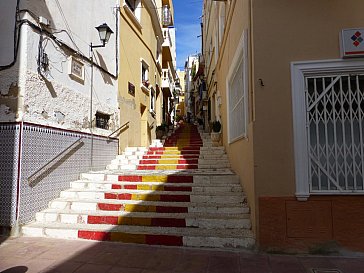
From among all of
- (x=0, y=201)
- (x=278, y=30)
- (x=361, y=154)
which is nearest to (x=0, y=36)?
(x=0, y=201)

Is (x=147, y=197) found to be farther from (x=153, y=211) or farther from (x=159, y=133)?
(x=159, y=133)

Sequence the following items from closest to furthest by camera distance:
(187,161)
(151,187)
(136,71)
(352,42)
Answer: (352,42), (151,187), (187,161), (136,71)

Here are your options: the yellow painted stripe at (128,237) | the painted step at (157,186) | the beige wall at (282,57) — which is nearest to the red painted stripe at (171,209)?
the painted step at (157,186)

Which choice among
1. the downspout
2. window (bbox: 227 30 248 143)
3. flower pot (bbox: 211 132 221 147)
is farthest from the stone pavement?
flower pot (bbox: 211 132 221 147)

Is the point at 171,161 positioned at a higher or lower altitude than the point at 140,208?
higher

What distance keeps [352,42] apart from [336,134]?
1.31 m

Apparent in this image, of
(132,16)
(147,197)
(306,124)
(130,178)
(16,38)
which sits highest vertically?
(132,16)

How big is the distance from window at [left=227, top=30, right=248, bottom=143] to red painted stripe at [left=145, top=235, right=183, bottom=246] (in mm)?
2082

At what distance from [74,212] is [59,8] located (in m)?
4.11

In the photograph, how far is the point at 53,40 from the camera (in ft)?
18.2

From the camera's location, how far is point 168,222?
4.64m

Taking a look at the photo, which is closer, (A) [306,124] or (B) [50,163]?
(A) [306,124]

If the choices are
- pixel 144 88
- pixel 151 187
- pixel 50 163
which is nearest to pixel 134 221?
pixel 151 187

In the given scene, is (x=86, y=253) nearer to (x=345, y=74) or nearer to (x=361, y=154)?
(x=361, y=154)
